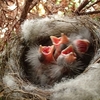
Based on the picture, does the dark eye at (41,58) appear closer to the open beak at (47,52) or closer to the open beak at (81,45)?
the open beak at (47,52)

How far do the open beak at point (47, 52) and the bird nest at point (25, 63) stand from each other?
11cm

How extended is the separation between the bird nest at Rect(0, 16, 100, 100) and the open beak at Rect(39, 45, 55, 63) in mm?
108

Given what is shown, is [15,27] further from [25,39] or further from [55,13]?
[55,13]

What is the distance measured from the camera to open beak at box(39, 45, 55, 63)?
162cm

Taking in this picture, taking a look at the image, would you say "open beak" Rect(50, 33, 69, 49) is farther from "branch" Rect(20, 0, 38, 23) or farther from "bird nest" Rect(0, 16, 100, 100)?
"branch" Rect(20, 0, 38, 23)

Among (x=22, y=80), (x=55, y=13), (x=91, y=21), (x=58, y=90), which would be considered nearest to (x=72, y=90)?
(x=58, y=90)

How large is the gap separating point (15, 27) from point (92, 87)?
0.70m

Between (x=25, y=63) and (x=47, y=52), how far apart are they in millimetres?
141

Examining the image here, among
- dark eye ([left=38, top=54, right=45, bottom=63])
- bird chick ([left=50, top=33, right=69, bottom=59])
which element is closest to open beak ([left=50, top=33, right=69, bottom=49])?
bird chick ([left=50, top=33, right=69, bottom=59])

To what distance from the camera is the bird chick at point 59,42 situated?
5.34ft

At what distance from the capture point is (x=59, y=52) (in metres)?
1.65

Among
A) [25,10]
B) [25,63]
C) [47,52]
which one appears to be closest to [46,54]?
[47,52]

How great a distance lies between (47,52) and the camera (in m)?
1.64

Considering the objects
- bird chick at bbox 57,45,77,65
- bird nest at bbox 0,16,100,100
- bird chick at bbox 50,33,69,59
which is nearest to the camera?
bird nest at bbox 0,16,100,100
